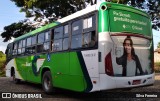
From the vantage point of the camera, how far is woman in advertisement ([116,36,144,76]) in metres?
8.46

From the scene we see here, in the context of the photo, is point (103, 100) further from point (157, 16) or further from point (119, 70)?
point (157, 16)

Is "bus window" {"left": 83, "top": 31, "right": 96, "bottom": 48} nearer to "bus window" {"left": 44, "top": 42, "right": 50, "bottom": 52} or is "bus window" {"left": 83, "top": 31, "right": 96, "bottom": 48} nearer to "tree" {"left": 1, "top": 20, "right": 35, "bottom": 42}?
"bus window" {"left": 44, "top": 42, "right": 50, "bottom": 52}

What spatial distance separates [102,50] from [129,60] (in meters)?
1.10

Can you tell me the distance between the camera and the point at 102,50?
318 inches

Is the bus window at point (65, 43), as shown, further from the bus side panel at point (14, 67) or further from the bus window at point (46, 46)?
the bus side panel at point (14, 67)

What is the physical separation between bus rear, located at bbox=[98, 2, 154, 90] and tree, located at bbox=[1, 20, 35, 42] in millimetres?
22141

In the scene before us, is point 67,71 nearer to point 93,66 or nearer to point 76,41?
point 76,41

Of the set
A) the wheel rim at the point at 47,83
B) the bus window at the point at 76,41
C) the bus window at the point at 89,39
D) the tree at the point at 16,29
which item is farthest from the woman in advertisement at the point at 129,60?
the tree at the point at 16,29

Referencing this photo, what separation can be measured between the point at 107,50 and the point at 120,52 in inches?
21.9

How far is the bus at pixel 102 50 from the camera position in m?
8.16

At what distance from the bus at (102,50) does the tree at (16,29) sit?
1984 cm

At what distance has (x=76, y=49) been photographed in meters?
9.27

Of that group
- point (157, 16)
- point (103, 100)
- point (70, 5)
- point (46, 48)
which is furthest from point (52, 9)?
point (103, 100)

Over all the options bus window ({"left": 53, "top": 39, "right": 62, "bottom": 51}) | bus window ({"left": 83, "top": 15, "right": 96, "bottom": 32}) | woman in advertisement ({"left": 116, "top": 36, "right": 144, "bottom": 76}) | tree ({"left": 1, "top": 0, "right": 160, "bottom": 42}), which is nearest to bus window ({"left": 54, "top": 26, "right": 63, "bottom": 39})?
bus window ({"left": 53, "top": 39, "right": 62, "bottom": 51})
